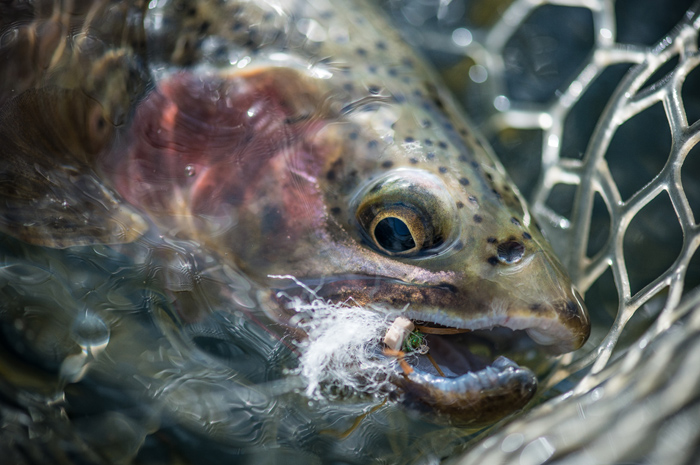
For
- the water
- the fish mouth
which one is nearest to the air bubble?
the water

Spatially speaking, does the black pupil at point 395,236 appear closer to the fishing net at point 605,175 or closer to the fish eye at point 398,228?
the fish eye at point 398,228

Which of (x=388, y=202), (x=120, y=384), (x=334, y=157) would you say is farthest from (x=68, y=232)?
(x=388, y=202)

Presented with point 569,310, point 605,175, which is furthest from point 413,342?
point 605,175

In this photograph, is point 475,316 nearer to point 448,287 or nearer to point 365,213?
point 448,287

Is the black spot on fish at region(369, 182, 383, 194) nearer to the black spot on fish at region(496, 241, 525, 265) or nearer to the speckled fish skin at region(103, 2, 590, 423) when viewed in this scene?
the speckled fish skin at region(103, 2, 590, 423)

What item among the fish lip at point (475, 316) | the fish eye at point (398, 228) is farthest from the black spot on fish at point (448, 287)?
the fish eye at point (398, 228)
